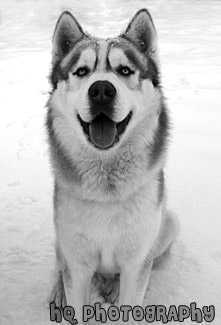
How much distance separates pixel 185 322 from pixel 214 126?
345 centimetres

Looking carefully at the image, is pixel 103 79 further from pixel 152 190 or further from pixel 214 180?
pixel 214 180

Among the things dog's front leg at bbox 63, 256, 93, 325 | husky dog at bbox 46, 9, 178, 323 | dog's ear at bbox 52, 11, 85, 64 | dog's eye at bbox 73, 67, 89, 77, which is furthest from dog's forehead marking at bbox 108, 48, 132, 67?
dog's front leg at bbox 63, 256, 93, 325

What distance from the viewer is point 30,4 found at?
18.3 m

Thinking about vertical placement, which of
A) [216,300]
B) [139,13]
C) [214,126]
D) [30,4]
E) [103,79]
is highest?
[139,13]

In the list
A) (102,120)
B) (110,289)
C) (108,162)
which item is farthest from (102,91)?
(110,289)

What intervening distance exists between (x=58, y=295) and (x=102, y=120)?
137 centimetres

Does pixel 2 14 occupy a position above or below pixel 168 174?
below

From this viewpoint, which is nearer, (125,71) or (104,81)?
(104,81)

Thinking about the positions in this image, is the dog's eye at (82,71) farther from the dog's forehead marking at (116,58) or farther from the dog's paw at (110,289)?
the dog's paw at (110,289)

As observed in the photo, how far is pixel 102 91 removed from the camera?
201 centimetres

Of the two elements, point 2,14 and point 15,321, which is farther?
point 2,14

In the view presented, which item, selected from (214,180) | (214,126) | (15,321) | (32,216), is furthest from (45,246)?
(214,126)

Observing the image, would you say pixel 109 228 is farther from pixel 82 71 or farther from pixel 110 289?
pixel 82 71

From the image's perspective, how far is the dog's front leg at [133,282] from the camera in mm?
2375
